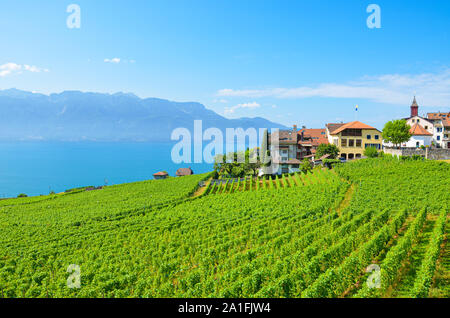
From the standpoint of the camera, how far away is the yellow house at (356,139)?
6594 cm

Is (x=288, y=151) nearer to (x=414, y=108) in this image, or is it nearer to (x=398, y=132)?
(x=398, y=132)

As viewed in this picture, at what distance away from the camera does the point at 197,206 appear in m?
40.6

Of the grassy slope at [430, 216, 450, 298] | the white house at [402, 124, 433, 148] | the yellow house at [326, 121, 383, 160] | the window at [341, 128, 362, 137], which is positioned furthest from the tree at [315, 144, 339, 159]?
the grassy slope at [430, 216, 450, 298]

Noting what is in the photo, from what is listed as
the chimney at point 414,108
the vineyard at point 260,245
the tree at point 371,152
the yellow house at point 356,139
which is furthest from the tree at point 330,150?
the chimney at point 414,108

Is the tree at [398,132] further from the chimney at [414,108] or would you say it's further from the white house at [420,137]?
the chimney at [414,108]

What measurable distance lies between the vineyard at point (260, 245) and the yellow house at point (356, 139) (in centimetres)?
2093

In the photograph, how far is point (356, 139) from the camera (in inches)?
2630

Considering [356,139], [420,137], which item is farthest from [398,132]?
[420,137]

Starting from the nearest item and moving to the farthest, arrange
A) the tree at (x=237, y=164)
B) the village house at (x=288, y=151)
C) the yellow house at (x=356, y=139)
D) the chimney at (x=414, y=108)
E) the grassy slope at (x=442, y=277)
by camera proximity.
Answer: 1. the grassy slope at (x=442, y=277)
2. the village house at (x=288, y=151)
3. the yellow house at (x=356, y=139)
4. the tree at (x=237, y=164)
5. the chimney at (x=414, y=108)

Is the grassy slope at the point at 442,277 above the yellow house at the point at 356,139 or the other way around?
the other way around

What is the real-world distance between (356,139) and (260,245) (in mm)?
54953

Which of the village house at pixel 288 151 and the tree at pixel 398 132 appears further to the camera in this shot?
the village house at pixel 288 151

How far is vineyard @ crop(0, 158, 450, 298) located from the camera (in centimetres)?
1406
